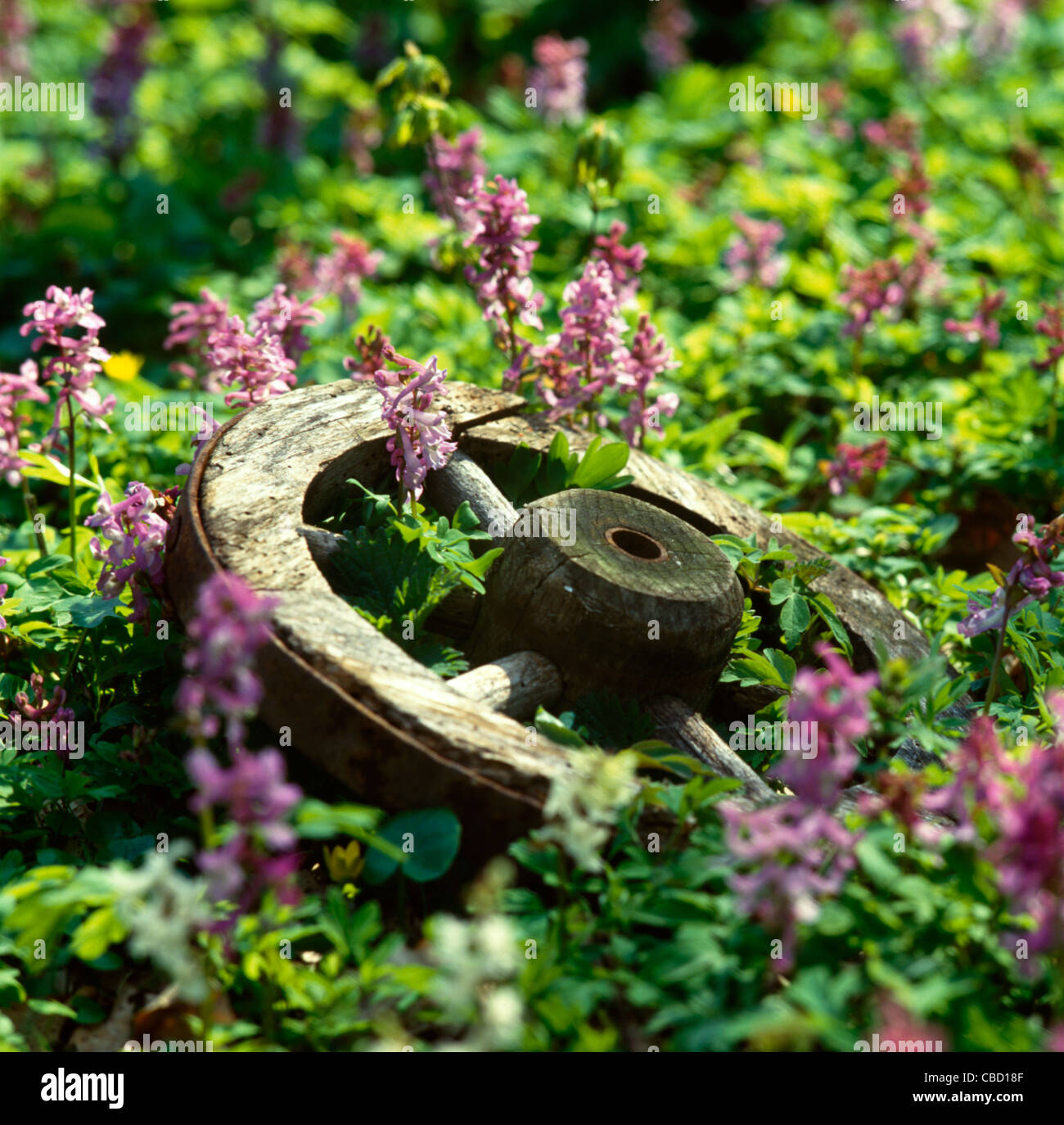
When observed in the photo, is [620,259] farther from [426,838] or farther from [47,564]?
[426,838]

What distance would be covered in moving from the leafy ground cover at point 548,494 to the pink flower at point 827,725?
2cm

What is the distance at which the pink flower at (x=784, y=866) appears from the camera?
1959mm

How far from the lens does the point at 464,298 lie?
5.98 metres

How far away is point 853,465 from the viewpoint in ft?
14.5

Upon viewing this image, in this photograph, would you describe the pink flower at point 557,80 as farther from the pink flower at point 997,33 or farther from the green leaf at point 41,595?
the green leaf at point 41,595

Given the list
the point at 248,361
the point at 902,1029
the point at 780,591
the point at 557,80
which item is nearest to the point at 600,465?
the point at 780,591

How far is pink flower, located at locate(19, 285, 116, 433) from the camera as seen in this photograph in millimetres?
3275

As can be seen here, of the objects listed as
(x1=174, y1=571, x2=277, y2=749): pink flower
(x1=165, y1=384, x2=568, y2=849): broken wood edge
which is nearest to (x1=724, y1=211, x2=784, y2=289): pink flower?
(x1=165, y1=384, x2=568, y2=849): broken wood edge

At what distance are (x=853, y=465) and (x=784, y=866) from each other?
2.67 m

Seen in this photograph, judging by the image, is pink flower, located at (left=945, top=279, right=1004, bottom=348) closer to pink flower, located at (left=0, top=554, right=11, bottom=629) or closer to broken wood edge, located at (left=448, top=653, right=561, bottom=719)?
broken wood edge, located at (left=448, top=653, right=561, bottom=719)

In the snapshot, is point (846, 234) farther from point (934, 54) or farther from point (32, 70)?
point (32, 70)

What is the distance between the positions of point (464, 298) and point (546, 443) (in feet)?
8.31

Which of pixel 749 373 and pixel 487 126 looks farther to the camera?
A: pixel 487 126
